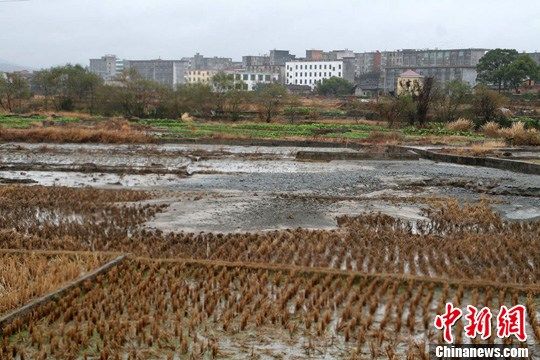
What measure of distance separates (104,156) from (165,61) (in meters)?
120

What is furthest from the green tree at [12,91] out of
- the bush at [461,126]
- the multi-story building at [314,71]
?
the multi-story building at [314,71]

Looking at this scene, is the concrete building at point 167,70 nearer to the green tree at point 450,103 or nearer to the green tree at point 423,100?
the green tree at point 450,103

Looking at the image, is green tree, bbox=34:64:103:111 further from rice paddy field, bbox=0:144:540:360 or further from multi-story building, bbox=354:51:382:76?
multi-story building, bbox=354:51:382:76

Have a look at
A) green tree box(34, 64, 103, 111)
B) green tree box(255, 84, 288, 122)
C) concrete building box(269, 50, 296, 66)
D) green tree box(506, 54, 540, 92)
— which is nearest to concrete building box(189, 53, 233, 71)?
concrete building box(269, 50, 296, 66)

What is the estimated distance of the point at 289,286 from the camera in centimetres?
723

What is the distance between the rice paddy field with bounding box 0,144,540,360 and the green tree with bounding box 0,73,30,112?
33670mm

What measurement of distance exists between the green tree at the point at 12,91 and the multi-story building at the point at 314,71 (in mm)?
67392

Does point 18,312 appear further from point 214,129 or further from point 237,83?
point 237,83

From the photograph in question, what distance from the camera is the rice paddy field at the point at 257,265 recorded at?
5684 millimetres

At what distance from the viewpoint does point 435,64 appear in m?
107

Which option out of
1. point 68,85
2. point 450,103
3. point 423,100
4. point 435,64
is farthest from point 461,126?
point 435,64

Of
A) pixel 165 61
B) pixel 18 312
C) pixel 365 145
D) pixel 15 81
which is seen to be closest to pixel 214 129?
pixel 365 145

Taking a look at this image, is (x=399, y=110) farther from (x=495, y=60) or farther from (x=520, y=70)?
(x=495, y=60)

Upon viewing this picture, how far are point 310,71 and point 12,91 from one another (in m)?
73.6
